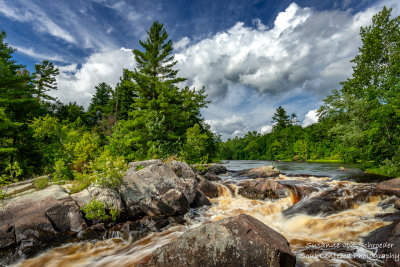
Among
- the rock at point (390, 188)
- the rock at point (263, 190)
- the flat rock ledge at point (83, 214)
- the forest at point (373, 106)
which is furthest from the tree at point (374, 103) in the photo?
the flat rock ledge at point (83, 214)

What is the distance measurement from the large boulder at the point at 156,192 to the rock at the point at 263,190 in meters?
3.84

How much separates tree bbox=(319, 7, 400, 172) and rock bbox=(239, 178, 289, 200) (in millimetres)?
9248

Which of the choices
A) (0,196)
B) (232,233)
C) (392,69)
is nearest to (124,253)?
(232,233)

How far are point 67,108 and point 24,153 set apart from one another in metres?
25.4

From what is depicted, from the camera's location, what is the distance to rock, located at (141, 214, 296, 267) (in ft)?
11.6

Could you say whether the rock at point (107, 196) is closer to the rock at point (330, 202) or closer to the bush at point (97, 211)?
the bush at point (97, 211)

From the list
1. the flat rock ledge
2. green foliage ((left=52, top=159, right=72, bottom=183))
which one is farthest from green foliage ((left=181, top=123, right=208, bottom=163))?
green foliage ((left=52, top=159, right=72, bottom=183))

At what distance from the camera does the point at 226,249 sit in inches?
144

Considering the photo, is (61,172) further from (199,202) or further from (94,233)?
(199,202)

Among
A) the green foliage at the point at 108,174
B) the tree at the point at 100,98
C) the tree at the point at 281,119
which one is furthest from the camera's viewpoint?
the tree at the point at 281,119

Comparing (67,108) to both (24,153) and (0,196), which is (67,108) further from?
(0,196)

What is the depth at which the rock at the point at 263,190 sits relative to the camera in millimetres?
11172

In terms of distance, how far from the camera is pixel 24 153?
1595cm

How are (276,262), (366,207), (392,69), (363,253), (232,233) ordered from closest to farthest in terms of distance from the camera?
1. (276,262)
2. (232,233)
3. (363,253)
4. (366,207)
5. (392,69)
